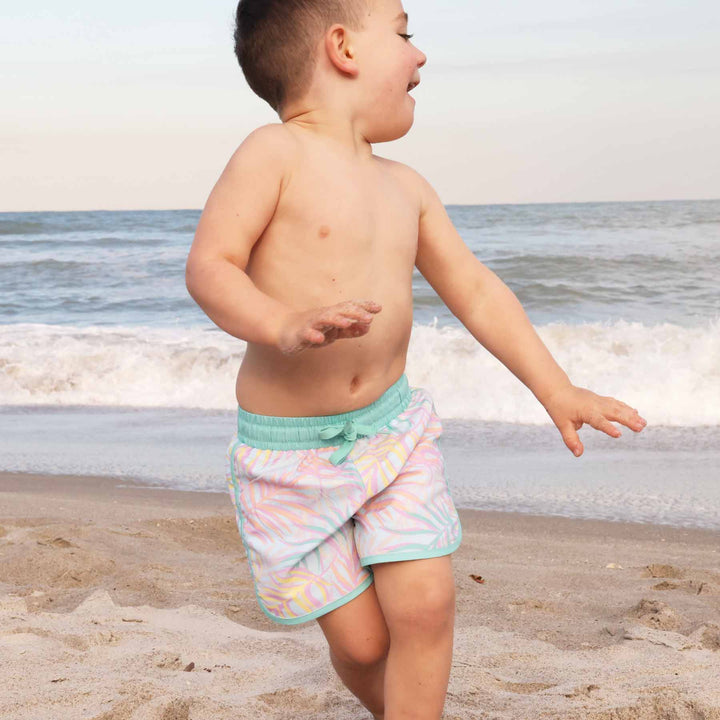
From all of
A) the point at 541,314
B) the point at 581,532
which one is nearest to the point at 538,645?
the point at 581,532

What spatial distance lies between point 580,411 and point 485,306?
333mm

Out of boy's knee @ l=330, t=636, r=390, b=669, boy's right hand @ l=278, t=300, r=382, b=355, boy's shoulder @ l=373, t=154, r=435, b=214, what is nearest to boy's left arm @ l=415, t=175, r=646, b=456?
boy's shoulder @ l=373, t=154, r=435, b=214

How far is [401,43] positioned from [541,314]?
972cm

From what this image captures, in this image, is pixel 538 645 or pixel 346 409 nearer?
pixel 346 409

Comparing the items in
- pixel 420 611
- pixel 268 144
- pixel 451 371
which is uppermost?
pixel 268 144

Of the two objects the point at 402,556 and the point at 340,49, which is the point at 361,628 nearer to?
the point at 402,556

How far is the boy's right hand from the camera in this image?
5.05 ft

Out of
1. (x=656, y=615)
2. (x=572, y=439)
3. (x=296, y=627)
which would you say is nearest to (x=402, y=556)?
(x=572, y=439)

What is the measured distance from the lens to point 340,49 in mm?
2070

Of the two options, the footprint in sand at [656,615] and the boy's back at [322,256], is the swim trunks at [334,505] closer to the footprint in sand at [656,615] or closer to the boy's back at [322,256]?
the boy's back at [322,256]

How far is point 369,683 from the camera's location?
6.86ft

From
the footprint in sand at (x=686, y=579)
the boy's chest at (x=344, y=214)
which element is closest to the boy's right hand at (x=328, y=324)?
the boy's chest at (x=344, y=214)

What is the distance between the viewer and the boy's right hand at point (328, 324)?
1539mm

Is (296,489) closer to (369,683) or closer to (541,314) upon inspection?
(369,683)
